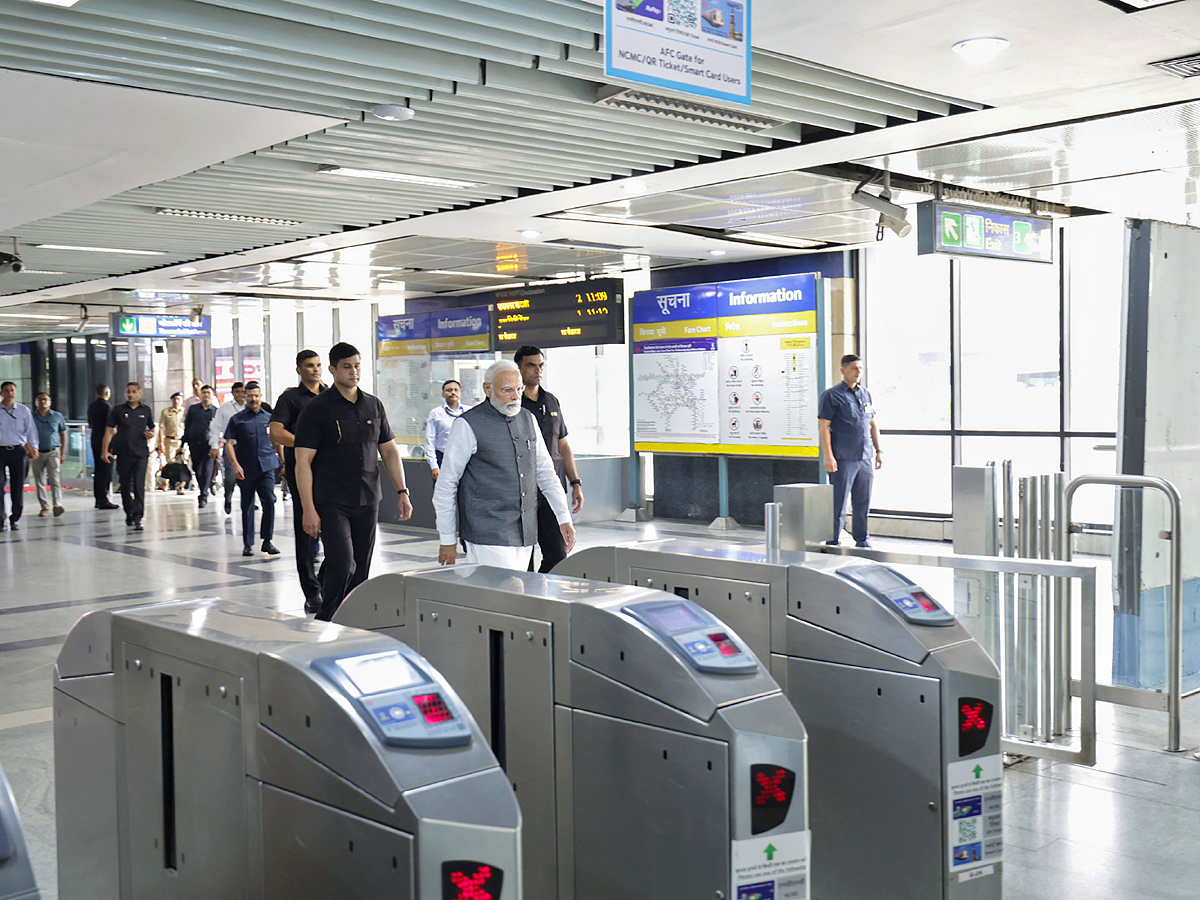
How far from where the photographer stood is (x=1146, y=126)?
595 centimetres

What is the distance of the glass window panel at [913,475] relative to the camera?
10992 millimetres

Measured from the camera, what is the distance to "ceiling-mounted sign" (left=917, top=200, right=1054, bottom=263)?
6953 mm

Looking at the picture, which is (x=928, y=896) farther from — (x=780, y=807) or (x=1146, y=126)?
(x=1146, y=126)

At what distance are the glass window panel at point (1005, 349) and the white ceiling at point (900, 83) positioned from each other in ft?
7.77

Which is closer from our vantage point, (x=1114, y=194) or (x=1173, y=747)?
(x=1173, y=747)

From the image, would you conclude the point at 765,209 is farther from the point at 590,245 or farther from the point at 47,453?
the point at 47,453

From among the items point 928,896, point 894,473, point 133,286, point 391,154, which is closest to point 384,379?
point 133,286

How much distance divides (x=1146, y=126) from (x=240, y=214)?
5.98 metres

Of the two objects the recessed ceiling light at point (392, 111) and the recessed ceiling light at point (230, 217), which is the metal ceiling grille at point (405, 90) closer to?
the recessed ceiling light at point (392, 111)

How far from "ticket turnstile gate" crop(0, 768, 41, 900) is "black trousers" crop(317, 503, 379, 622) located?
4.01 meters

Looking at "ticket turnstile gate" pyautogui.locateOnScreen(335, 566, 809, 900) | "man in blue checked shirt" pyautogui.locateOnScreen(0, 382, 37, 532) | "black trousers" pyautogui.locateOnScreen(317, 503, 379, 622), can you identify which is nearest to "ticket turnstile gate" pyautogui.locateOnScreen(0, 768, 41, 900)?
"ticket turnstile gate" pyautogui.locateOnScreen(335, 566, 809, 900)

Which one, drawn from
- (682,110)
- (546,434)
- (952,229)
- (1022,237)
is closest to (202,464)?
(546,434)

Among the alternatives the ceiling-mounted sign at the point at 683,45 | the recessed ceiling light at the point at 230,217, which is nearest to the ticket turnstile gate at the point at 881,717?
the ceiling-mounted sign at the point at 683,45

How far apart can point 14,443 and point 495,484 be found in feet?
29.3
